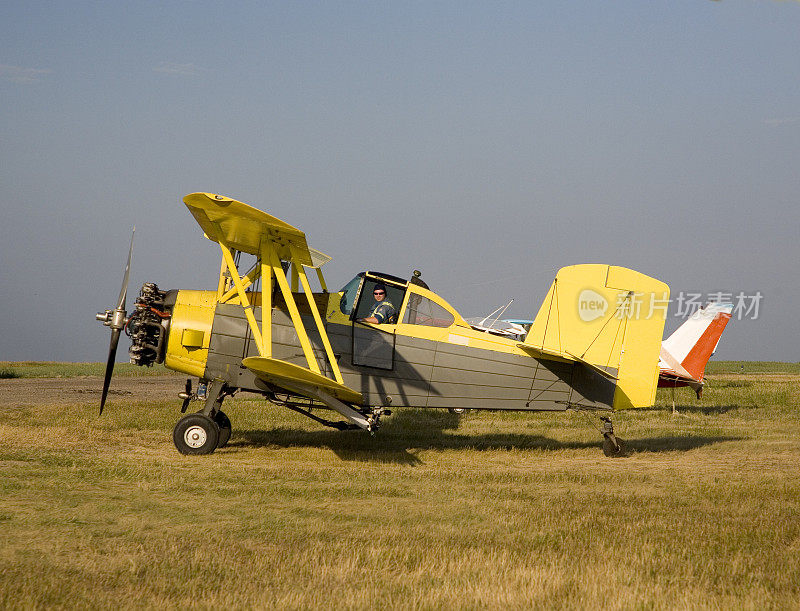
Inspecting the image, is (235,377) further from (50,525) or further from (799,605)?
(799,605)

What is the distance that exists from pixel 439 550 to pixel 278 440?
656 centimetres

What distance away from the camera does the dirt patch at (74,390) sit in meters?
17.4

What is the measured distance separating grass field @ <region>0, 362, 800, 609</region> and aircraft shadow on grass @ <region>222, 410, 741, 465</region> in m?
0.08

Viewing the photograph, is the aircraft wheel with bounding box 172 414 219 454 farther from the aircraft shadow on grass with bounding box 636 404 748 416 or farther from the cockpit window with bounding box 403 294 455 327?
the aircraft shadow on grass with bounding box 636 404 748 416

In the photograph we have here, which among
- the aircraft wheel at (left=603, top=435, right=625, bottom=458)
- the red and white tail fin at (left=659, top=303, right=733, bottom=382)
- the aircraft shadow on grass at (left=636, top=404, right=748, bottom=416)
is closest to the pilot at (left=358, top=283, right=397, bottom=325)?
the aircraft wheel at (left=603, top=435, right=625, bottom=458)

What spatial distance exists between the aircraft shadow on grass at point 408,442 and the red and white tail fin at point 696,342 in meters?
5.69

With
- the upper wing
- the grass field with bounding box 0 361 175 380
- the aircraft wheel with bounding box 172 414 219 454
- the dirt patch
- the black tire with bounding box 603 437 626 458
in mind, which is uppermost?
the upper wing

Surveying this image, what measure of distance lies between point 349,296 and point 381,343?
2.61ft

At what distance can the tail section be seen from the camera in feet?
35.2

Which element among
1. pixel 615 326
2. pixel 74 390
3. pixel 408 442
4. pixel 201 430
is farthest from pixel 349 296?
pixel 74 390

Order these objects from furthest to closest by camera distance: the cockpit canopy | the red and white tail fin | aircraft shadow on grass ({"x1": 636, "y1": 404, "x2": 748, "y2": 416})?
the red and white tail fin
aircraft shadow on grass ({"x1": 636, "y1": 404, "x2": 748, "y2": 416})
the cockpit canopy

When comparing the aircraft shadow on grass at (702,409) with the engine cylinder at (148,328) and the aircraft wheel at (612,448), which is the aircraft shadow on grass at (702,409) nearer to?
the aircraft wheel at (612,448)

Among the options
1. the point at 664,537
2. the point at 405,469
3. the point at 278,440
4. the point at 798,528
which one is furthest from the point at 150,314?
the point at 798,528

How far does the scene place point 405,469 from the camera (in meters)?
9.65
